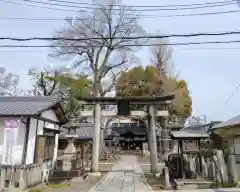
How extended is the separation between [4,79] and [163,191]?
39.4m

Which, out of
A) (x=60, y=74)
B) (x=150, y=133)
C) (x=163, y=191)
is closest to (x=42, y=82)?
(x=60, y=74)

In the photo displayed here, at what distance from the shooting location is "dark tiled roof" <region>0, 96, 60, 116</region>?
1339cm

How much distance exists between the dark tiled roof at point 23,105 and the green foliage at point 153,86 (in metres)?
22.9

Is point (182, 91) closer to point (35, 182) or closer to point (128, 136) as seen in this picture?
point (128, 136)

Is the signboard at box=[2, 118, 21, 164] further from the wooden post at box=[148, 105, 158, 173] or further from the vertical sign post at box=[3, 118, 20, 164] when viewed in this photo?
the wooden post at box=[148, 105, 158, 173]

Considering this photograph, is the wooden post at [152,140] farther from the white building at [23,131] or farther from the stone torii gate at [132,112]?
the white building at [23,131]

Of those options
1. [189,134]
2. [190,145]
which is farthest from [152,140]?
[189,134]

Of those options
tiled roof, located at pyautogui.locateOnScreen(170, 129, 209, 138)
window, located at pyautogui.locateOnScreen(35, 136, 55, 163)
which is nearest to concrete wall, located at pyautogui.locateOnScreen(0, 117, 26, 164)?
window, located at pyautogui.locateOnScreen(35, 136, 55, 163)

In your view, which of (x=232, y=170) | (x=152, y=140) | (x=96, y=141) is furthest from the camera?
(x=96, y=141)

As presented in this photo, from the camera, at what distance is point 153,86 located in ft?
131

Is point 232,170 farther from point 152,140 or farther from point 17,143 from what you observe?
point 17,143

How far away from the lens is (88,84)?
44.6 meters

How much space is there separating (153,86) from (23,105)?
2727 cm

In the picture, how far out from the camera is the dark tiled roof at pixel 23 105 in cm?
1339
